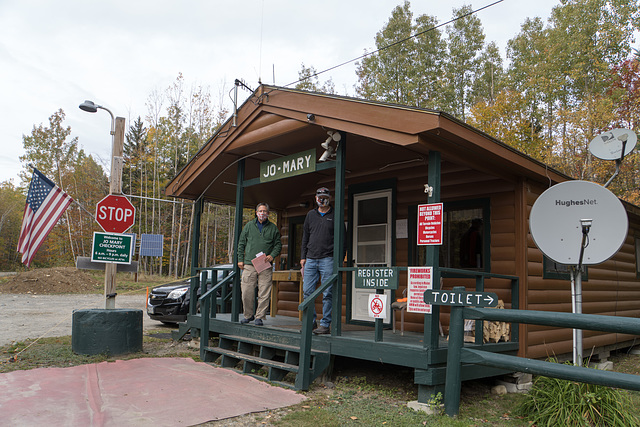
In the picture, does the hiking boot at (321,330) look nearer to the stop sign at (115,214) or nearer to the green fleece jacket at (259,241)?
the green fleece jacket at (259,241)

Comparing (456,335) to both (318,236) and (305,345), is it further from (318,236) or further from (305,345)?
(318,236)

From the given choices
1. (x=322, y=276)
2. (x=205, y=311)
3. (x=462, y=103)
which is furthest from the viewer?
(x=462, y=103)

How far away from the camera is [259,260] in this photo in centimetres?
643

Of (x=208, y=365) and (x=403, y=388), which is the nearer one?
(x=403, y=388)

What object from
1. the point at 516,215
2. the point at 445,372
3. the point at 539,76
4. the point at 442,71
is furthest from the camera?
the point at 442,71

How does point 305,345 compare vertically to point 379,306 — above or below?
below

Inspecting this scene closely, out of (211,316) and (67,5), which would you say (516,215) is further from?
(67,5)

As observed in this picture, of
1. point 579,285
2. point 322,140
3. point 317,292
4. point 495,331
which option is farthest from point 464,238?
point 317,292

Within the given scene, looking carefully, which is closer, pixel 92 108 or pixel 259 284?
pixel 259 284

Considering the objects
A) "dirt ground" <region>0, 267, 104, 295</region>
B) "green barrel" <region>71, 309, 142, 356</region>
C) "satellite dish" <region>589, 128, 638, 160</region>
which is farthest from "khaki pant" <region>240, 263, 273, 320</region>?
"dirt ground" <region>0, 267, 104, 295</region>

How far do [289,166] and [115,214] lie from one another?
10.3 ft

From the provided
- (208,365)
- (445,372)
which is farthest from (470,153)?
(208,365)

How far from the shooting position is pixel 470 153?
211 inches

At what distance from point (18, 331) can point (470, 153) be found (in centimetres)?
947
